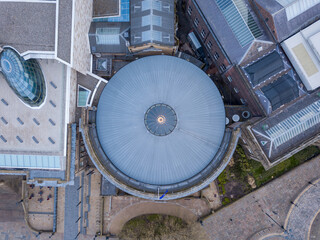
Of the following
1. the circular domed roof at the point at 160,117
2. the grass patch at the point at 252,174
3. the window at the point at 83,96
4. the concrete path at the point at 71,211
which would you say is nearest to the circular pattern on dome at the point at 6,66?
the window at the point at 83,96

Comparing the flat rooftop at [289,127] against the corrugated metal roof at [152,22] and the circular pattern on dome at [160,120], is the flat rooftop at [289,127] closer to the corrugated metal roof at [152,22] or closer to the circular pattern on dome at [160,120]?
the circular pattern on dome at [160,120]

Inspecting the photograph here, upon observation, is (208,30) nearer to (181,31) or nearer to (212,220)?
(181,31)

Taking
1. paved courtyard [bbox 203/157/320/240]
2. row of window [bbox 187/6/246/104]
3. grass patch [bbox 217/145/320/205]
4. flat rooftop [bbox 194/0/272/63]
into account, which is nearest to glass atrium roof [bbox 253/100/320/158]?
row of window [bbox 187/6/246/104]

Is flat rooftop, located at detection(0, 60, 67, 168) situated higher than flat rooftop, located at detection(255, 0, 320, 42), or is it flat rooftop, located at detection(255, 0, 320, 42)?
flat rooftop, located at detection(255, 0, 320, 42)

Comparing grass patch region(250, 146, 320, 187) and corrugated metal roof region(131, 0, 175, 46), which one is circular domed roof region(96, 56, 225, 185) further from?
grass patch region(250, 146, 320, 187)

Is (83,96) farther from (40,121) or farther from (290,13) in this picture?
(290,13)
